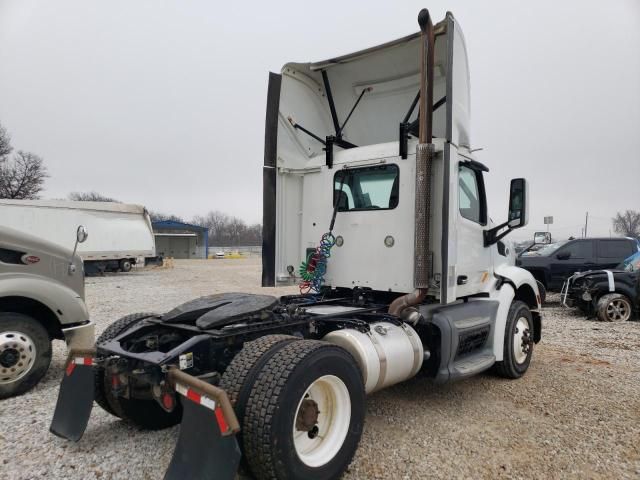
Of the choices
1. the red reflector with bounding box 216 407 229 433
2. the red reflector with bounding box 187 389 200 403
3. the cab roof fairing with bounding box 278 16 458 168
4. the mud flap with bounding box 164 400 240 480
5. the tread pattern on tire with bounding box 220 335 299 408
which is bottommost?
the mud flap with bounding box 164 400 240 480

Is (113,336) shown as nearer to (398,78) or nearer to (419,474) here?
(419,474)

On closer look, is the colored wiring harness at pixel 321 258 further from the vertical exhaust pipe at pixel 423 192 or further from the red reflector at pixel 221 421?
the red reflector at pixel 221 421

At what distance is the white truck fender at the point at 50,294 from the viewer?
4637 millimetres

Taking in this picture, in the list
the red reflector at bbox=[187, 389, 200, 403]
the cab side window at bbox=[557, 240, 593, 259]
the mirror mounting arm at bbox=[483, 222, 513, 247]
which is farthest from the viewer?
the cab side window at bbox=[557, 240, 593, 259]

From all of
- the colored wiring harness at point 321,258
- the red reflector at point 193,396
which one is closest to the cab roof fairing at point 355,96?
the colored wiring harness at point 321,258

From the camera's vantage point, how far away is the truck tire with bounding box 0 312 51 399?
14.6ft

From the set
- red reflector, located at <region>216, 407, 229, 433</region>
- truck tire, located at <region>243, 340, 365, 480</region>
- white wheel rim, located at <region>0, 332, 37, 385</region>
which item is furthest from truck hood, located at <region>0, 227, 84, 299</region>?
red reflector, located at <region>216, 407, 229, 433</region>

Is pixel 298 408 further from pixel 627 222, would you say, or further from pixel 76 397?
pixel 627 222

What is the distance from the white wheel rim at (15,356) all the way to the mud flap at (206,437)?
9.61 feet

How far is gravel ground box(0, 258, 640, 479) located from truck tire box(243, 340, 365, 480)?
0.35m

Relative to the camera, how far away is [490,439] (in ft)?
12.3

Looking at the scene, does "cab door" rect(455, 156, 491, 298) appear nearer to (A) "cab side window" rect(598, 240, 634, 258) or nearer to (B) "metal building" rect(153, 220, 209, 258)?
(A) "cab side window" rect(598, 240, 634, 258)

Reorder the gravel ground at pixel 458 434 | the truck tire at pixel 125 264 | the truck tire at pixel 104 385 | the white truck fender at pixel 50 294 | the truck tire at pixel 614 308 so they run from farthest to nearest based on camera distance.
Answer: the truck tire at pixel 125 264 → the truck tire at pixel 614 308 → the white truck fender at pixel 50 294 → the truck tire at pixel 104 385 → the gravel ground at pixel 458 434

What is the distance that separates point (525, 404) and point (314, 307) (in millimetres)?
2356
